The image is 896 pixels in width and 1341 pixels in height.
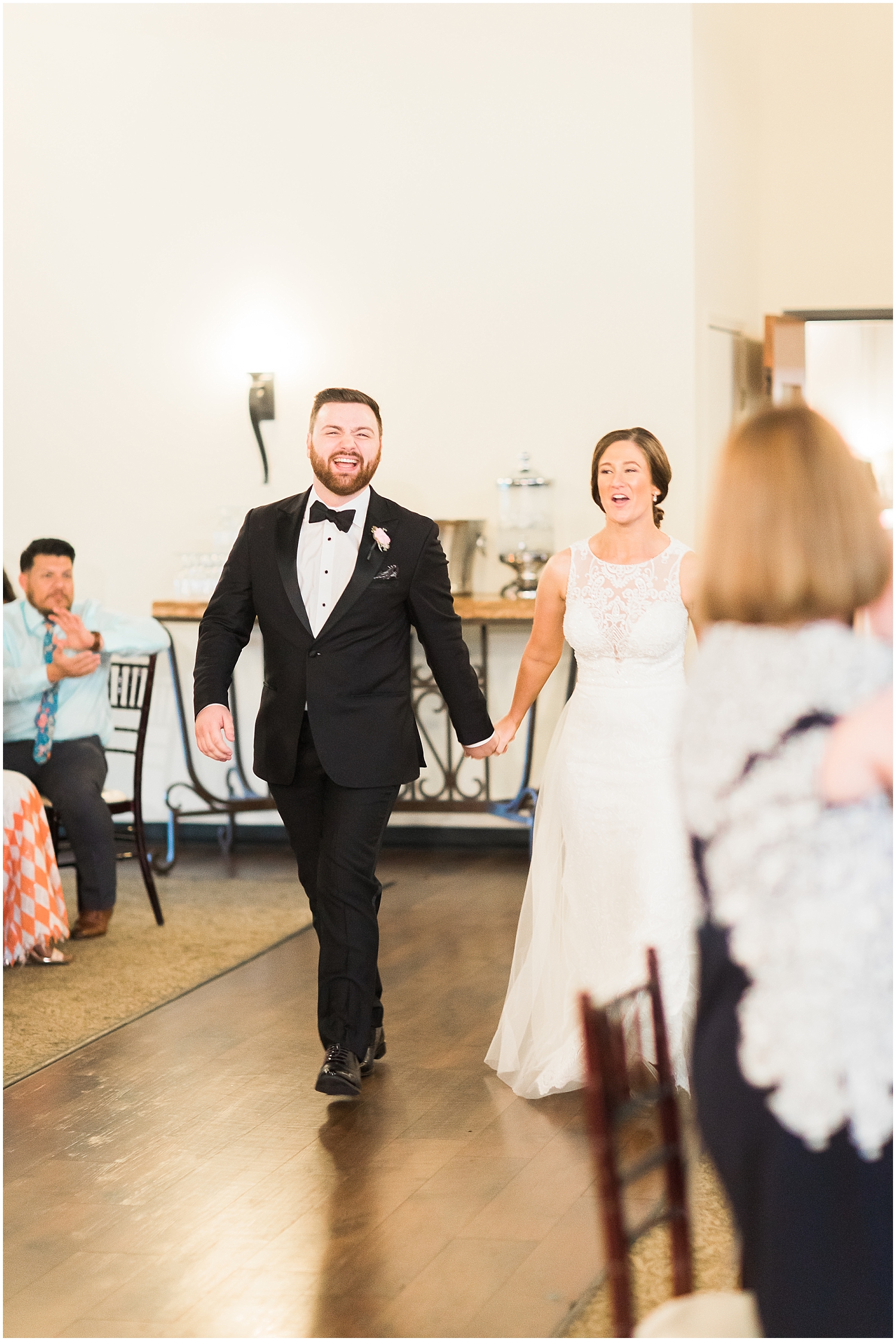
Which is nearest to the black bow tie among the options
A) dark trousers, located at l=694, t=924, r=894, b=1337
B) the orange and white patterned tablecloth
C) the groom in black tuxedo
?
the groom in black tuxedo

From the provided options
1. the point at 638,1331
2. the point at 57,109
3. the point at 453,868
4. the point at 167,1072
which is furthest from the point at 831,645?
the point at 57,109

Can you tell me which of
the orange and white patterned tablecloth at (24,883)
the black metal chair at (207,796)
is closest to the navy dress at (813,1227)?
the orange and white patterned tablecloth at (24,883)

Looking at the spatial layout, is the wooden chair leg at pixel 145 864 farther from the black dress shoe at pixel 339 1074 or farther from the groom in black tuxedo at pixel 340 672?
the black dress shoe at pixel 339 1074

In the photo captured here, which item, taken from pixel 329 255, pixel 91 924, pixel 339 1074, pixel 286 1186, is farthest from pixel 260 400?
pixel 286 1186

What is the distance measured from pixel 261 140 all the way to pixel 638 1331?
6337mm

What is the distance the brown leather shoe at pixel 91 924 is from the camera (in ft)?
18.1

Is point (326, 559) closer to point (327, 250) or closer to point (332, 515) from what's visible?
point (332, 515)

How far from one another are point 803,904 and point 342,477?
2.46m

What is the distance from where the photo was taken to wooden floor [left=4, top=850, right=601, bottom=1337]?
2672mm

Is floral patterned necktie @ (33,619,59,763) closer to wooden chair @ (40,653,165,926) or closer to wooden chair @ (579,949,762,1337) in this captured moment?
wooden chair @ (40,653,165,926)

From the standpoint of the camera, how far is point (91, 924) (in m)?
5.52

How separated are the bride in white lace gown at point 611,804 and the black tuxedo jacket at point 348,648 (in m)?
0.27

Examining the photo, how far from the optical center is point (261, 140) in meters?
6.96

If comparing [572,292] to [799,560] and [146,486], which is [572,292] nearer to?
[146,486]
